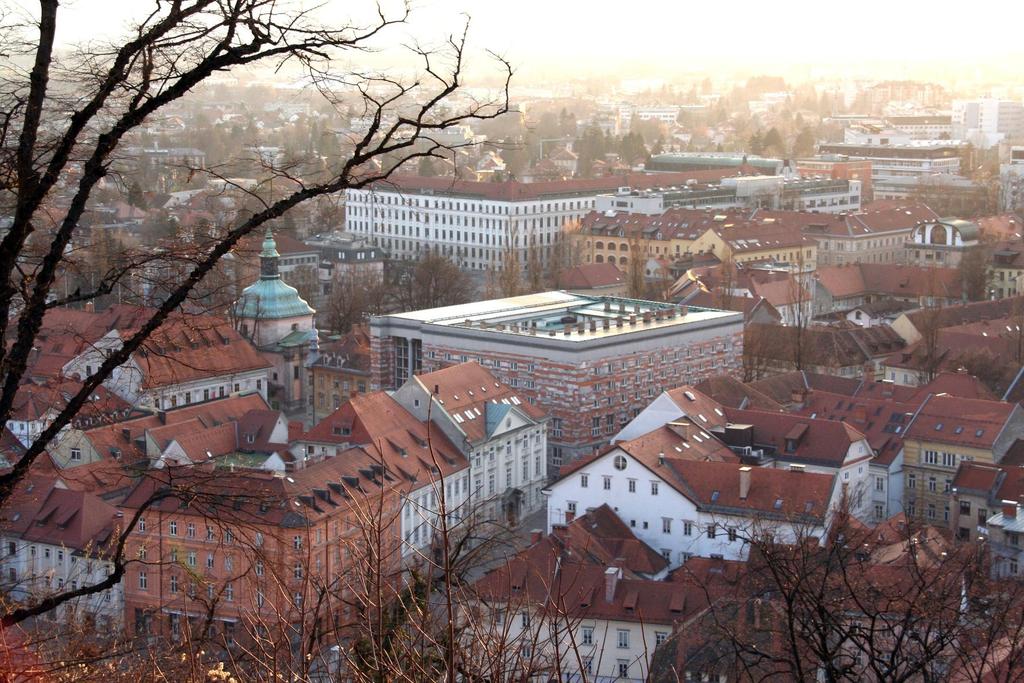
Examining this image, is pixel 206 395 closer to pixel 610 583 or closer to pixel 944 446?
pixel 944 446

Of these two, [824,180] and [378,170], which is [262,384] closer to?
[378,170]

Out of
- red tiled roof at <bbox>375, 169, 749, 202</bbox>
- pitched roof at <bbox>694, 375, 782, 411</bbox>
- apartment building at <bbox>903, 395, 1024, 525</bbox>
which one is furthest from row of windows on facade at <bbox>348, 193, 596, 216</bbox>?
apartment building at <bbox>903, 395, 1024, 525</bbox>

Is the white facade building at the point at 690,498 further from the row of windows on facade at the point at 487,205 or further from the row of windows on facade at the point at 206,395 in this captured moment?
the row of windows on facade at the point at 487,205

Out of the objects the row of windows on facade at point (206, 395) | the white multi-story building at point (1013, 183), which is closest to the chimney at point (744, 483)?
the row of windows on facade at point (206, 395)

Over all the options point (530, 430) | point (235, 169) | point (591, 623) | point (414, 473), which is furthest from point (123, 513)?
point (235, 169)

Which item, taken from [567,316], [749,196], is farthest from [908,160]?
[567,316]

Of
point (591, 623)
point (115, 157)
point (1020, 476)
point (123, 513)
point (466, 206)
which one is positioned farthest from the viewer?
point (466, 206)

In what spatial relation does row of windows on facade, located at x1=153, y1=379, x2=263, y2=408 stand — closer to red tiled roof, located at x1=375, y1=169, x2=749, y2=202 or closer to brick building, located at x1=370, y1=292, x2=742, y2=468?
brick building, located at x1=370, y1=292, x2=742, y2=468

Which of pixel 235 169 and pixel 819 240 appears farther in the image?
pixel 819 240
